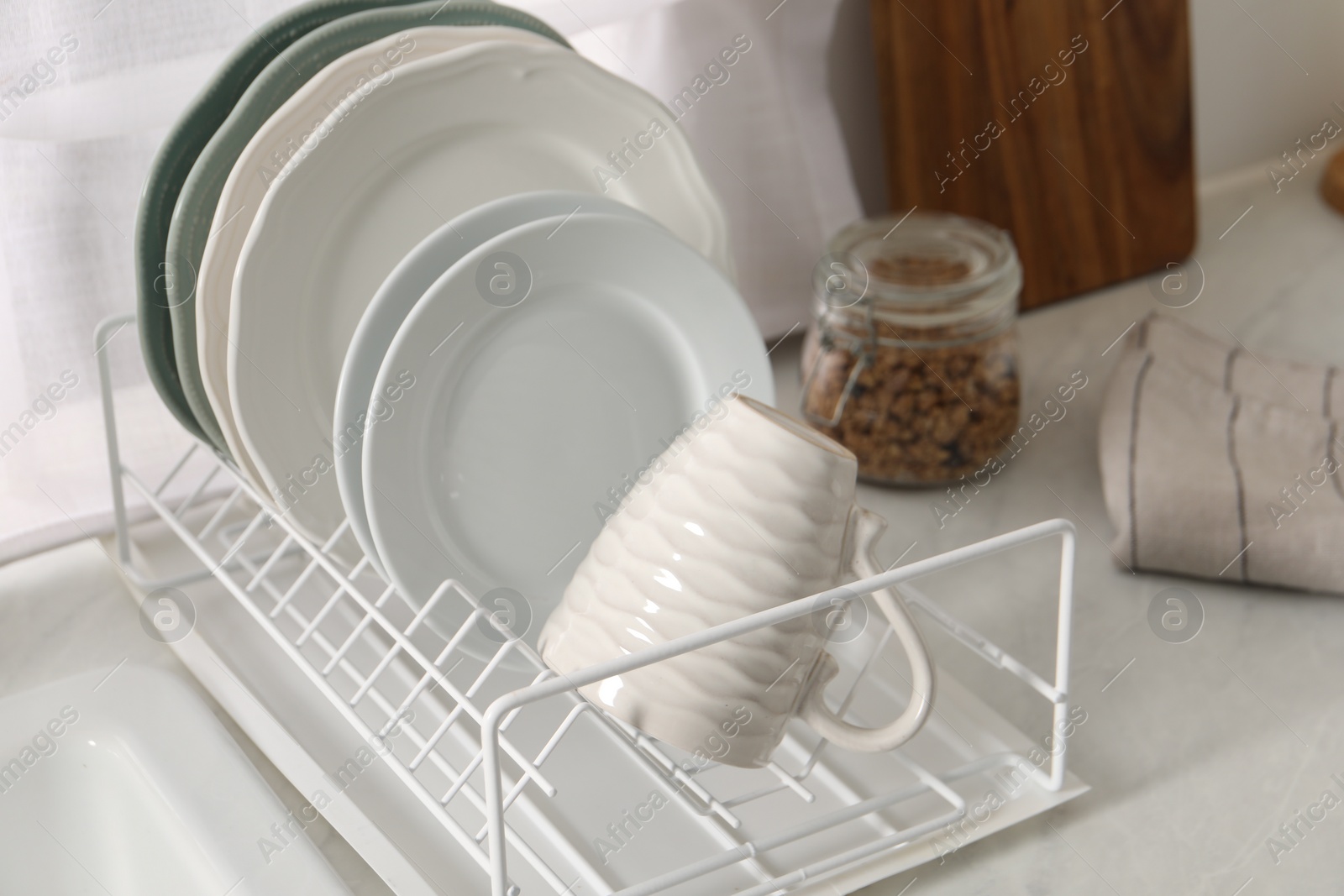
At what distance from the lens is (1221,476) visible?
0.84m

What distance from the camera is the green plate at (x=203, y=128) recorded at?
2.21 ft

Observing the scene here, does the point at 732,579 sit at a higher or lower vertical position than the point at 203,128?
lower

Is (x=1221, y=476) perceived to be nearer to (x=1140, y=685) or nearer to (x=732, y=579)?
(x=1140, y=685)

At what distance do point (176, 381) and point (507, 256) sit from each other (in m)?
0.25

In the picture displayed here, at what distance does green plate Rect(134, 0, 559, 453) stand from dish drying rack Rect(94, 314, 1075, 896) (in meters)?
0.12

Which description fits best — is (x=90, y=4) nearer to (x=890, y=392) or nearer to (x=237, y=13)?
(x=237, y=13)

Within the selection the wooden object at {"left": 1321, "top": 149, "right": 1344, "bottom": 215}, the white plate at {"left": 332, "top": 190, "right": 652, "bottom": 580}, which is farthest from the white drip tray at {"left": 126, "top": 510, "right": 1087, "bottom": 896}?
the wooden object at {"left": 1321, "top": 149, "right": 1344, "bottom": 215}

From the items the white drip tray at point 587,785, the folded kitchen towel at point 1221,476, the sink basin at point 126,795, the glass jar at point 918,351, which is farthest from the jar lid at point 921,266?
the sink basin at point 126,795

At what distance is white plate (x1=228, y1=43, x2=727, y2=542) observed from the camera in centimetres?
66

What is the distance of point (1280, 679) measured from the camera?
0.77 meters

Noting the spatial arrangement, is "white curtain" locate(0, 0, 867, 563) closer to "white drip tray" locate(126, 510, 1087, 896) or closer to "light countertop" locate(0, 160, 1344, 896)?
"light countertop" locate(0, 160, 1344, 896)

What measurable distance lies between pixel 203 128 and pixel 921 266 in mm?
493

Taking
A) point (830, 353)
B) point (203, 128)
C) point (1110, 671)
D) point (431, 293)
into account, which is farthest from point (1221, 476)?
point (203, 128)

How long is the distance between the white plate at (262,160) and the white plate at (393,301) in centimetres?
8
